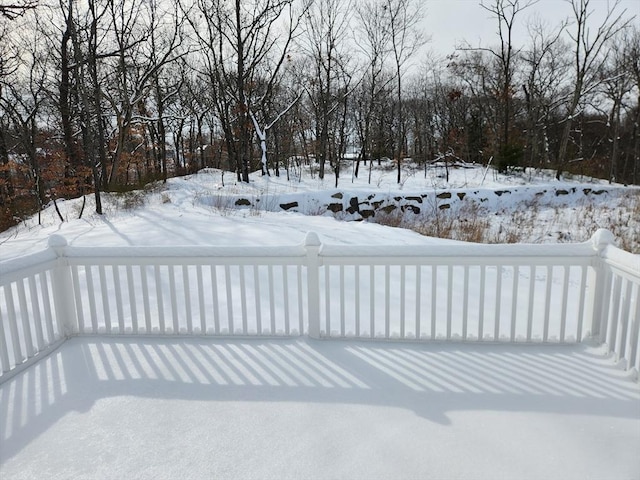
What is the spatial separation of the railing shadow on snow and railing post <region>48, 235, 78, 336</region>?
0.19 m

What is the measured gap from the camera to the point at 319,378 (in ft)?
9.05

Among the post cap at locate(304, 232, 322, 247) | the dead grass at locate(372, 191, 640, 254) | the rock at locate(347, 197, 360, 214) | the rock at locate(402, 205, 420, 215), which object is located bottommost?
the dead grass at locate(372, 191, 640, 254)

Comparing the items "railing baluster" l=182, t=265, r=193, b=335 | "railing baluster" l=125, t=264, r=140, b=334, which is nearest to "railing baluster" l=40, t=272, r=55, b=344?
"railing baluster" l=125, t=264, r=140, b=334

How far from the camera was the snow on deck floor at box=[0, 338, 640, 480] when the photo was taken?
1969 millimetres

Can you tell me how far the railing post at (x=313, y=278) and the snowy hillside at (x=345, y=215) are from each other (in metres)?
2.09

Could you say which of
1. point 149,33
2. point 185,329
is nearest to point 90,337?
point 185,329

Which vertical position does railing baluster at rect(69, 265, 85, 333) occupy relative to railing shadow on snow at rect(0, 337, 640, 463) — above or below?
above

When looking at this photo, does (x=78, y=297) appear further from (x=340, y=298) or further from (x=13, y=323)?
(x=340, y=298)

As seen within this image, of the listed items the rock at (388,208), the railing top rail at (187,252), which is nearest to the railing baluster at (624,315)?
the railing top rail at (187,252)

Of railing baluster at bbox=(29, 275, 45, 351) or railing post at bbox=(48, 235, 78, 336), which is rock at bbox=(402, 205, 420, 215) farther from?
railing baluster at bbox=(29, 275, 45, 351)

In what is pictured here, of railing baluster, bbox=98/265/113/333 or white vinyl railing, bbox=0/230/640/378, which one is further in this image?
railing baluster, bbox=98/265/113/333

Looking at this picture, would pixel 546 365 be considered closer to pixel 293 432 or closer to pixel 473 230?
pixel 293 432

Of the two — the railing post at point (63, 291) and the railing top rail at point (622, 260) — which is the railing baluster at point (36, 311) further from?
the railing top rail at point (622, 260)

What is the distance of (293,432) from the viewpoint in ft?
7.29
